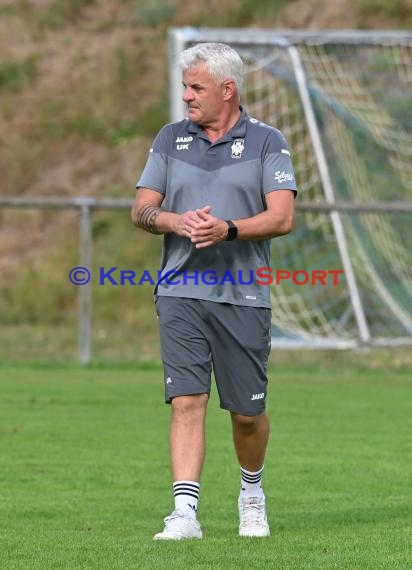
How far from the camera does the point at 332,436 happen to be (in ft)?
38.5

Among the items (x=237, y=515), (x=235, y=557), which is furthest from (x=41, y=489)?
(x=235, y=557)

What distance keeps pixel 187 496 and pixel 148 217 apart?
1.26m

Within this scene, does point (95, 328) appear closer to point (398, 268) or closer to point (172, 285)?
point (398, 268)

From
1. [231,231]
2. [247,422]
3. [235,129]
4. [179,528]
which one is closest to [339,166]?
[235,129]

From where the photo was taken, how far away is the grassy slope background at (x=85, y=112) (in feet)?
87.2

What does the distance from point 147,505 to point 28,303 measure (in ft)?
58.9

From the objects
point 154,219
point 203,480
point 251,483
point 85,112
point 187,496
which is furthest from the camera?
point 85,112

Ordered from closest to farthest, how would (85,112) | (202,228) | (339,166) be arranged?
(202,228) → (339,166) → (85,112)

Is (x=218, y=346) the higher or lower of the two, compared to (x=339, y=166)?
lower

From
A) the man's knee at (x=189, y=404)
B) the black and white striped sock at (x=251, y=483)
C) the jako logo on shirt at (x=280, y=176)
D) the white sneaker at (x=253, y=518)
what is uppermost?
the jako logo on shirt at (x=280, y=176)

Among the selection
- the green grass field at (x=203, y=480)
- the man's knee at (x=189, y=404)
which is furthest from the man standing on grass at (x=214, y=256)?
the green grass field at (x=203, y=480)

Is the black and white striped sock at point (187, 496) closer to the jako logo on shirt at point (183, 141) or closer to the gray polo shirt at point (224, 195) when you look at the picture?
the gray polo shirt at point (224, 195)

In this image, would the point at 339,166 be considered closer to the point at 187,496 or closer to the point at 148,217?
the point at 148,217

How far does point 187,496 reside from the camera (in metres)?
7.22
